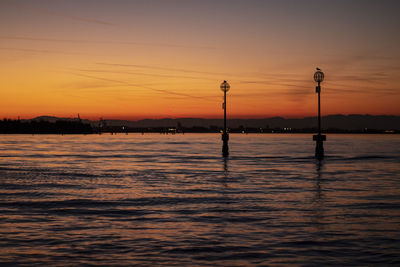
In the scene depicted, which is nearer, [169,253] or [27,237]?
[169,253]

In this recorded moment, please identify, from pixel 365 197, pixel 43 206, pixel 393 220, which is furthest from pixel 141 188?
pixel 393 220

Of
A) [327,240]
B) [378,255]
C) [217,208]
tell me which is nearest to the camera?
[378,255]

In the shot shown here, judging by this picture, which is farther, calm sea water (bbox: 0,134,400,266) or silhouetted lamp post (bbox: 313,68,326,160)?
silhouetted lamp post (bbox: 313,68,326,160)

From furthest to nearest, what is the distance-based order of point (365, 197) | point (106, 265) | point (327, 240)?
1. point (365, 197)
2. point (327, 240)
3. point (106, 265)

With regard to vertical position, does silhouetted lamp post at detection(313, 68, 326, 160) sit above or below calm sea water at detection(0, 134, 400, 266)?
above

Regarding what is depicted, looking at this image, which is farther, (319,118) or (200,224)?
(319,118)

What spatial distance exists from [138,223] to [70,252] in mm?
3408

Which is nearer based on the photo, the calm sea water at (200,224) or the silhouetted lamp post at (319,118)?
the calm sea water at (200,224)

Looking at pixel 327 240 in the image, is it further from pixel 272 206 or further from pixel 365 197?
pixel 365 197

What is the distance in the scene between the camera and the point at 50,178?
26.7 m

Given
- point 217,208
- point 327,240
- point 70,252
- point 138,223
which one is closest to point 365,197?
point 217,208

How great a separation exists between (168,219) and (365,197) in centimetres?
868

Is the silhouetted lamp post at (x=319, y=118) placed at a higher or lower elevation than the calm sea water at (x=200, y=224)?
higher

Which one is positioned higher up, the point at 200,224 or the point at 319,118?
the point at 319,118
